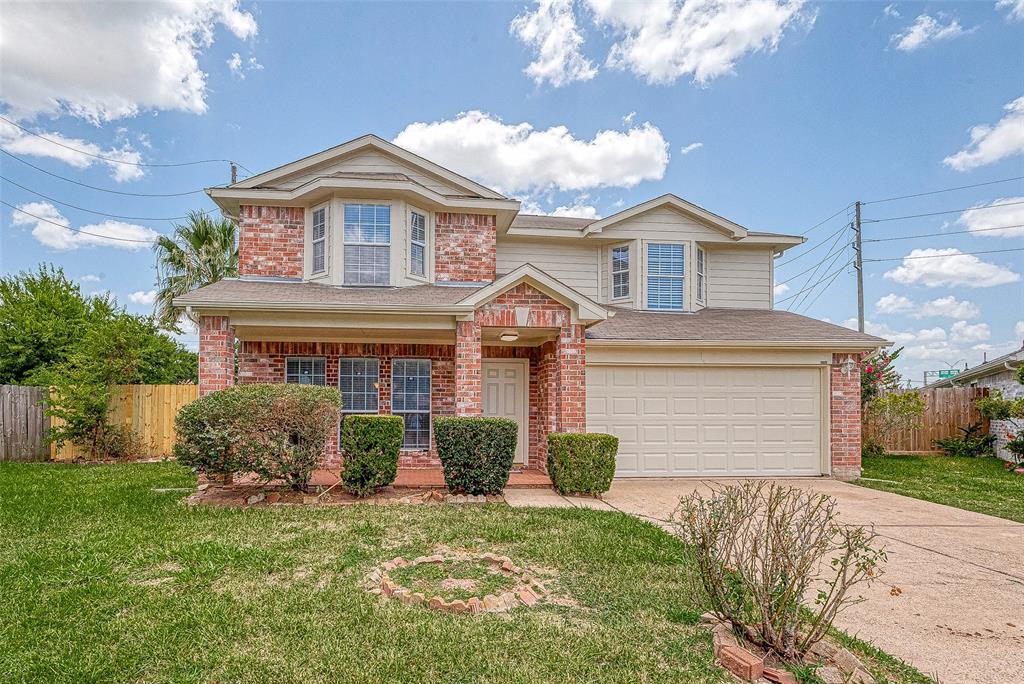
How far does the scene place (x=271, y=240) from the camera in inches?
410

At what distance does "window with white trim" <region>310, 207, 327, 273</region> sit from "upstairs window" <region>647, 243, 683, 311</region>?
6985mm

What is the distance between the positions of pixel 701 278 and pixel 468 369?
683cm

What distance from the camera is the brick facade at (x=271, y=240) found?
10305 mm

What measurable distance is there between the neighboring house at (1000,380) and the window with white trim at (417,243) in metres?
14.0

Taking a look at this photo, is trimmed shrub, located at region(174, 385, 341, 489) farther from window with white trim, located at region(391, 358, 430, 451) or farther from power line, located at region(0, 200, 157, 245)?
power line, located at region(0, 200, 157, 245)

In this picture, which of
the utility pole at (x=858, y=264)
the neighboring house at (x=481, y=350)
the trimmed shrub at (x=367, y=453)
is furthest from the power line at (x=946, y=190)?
the trimmed shrub at (x=367, y=453)

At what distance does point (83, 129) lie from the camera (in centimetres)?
1891

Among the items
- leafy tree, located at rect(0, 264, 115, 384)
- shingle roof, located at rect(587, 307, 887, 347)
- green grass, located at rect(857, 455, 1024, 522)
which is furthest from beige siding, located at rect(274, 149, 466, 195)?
green grass, located at rect(857, 455, 1024, 522)

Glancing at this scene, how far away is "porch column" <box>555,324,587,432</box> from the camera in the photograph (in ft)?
29.1

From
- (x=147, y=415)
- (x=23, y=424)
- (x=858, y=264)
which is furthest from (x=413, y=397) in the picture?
(x=858, y=264)

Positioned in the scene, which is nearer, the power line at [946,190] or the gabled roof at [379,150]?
the gabled roof at [379,150]

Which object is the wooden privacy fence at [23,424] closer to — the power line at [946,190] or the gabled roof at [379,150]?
the gabled roof at [379,150]

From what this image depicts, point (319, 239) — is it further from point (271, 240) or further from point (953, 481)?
point (953, 481)

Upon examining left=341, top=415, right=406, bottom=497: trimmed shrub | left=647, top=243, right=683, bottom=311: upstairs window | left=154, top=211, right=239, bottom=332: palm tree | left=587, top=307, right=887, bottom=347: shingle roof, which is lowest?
left=341, top=415, right=406, bottom=497: trimmed shrub
